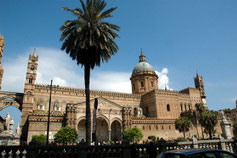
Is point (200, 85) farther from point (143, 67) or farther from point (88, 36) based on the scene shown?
point (88, 36)

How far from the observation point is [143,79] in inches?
2493

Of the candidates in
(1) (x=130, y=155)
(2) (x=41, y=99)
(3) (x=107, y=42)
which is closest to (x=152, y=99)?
(2) (x=41, y=99)

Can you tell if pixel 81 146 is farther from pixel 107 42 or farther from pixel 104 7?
pixel 104 7

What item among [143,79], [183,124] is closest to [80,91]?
[143,79]

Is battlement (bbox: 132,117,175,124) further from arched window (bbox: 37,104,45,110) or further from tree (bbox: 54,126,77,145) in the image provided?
arched window (bbox: 37,104,45,110)

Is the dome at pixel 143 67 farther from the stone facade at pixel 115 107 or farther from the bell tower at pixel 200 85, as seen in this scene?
the bell tower at pixel 200 85

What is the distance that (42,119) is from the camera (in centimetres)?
3872

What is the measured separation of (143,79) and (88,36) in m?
45.9

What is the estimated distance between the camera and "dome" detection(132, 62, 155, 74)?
64.3 metres

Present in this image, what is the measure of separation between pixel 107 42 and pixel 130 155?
1275 centimetres

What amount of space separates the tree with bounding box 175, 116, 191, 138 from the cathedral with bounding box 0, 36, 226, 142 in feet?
4.12

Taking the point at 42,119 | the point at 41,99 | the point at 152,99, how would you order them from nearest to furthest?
the point at 42,119, the point at 41,99, the point at 152,99

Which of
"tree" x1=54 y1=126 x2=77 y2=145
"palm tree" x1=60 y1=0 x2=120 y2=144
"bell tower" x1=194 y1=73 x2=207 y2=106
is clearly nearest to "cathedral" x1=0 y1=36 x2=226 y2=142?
"bell tower" x1=194 y1=73 x2=207 y2=106

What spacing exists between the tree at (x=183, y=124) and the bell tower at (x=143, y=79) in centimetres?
1527
